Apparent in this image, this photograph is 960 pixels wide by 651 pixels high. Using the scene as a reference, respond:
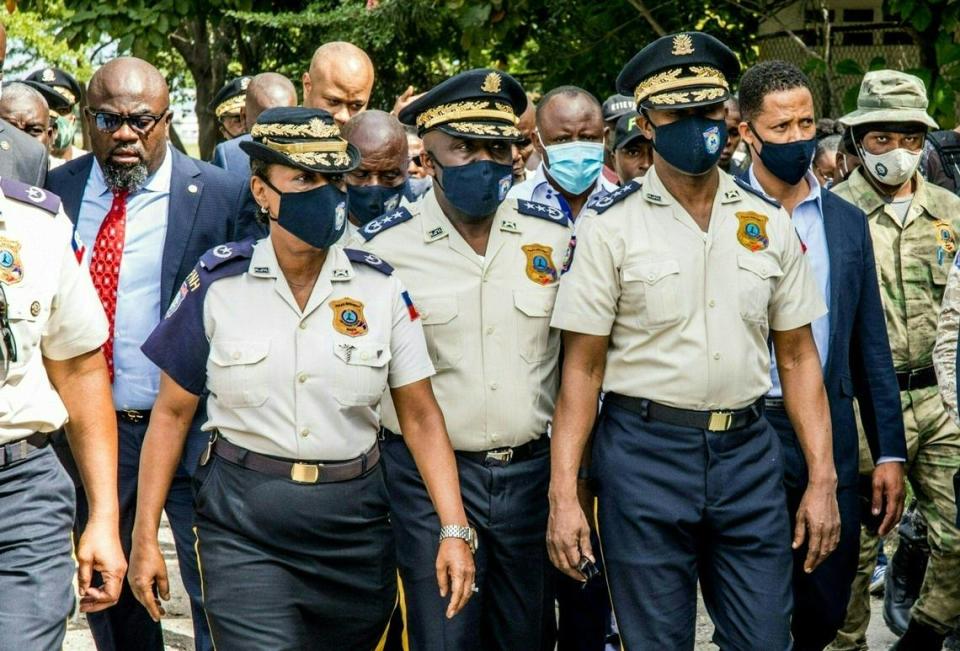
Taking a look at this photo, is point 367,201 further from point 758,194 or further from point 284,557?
point 284,557

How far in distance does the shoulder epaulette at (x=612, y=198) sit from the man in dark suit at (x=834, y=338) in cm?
75

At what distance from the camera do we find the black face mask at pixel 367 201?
6.05 metres

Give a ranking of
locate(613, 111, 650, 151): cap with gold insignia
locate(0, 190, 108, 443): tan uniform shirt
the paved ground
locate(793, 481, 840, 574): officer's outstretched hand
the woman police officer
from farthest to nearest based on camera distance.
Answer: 1. the paved ground
2. locate(613, 111, 650, 151): cap with gold insignia
3. locate(793, 481, 840, 574): officer's outstretched hand
4. the woman police officer
5. locate(0, 190, 108, 443): tan uniform shirt

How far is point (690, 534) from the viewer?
4.81 metres

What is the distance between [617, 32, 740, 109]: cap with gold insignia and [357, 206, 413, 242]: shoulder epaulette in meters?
0.87

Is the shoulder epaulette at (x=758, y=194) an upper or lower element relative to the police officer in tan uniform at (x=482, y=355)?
upper

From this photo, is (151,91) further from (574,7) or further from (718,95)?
(574,7)

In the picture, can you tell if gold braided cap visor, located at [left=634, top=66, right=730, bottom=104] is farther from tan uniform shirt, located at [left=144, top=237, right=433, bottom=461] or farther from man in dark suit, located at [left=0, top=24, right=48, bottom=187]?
man in dark suit, located at [left=0, top=24, right=48, bottom=187]

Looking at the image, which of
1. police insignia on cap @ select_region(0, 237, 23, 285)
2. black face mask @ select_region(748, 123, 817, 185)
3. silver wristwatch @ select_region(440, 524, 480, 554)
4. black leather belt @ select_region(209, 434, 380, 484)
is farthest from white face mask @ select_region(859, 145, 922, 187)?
police insignia on cap @ select_region(0, 237, 23, 285)

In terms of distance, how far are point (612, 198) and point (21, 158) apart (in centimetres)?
233

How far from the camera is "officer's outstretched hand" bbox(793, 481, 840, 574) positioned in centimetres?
497

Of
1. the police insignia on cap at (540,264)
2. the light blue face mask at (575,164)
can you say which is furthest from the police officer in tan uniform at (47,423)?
the light blue face mask at (575,164)

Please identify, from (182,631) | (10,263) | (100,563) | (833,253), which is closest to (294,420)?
(100,563)

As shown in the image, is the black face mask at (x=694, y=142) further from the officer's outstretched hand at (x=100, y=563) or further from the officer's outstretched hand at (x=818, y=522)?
the officer's outstretched hand at (x=100, y=563)
